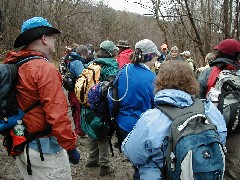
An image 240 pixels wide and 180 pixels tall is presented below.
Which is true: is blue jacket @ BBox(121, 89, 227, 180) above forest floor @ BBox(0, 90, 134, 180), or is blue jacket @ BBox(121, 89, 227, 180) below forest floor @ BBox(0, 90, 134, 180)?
above

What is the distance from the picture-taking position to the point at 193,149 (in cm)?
210

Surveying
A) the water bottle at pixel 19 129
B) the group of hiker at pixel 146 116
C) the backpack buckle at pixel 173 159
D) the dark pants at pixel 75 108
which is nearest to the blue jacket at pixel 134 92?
the group of hiker at pixel 146 116

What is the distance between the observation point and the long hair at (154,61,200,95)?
2.48 metres

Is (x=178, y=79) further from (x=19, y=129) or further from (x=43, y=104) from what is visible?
(x=19, y=129)

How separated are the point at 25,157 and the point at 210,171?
5.18 ft

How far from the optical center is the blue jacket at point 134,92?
3854 millimetres

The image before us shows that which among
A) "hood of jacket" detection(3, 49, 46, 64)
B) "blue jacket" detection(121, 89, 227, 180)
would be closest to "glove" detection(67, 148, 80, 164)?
"blue jacket" detection(121, 89, 227, 180)

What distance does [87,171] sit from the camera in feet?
18.5

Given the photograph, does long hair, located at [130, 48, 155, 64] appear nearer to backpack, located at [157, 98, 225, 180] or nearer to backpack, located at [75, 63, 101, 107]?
backpack, located at [75, 63, 101, 107]

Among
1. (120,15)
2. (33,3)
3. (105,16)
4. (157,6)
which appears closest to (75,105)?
(157,6)

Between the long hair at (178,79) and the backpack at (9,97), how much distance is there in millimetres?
1106

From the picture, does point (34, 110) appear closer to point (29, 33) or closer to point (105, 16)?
point (29, 33)

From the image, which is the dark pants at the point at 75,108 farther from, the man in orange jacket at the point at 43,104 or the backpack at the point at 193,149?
the backpack at the point at 193,149

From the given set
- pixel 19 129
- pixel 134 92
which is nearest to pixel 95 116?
pixel 134 92
